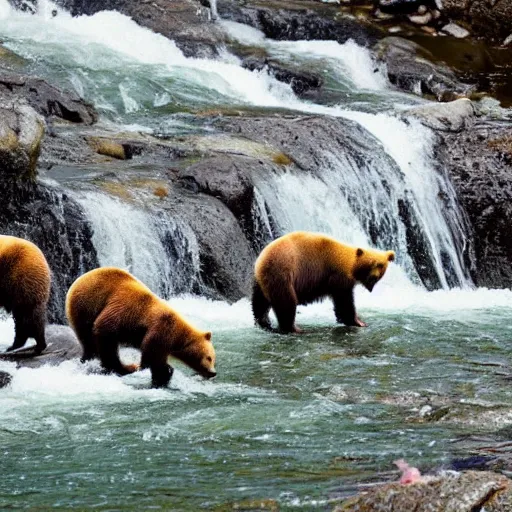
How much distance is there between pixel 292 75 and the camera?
24.4 meters

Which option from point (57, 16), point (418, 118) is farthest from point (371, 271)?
point (57, 16)

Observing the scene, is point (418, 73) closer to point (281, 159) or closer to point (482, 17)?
point (482, 17)

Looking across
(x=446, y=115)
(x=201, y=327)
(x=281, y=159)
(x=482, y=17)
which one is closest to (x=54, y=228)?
(x=201, y=327)

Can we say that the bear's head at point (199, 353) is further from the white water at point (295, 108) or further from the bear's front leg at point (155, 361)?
the white water at point (295, 108)

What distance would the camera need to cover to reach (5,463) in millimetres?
7312

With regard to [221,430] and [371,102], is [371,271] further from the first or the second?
[371,102]

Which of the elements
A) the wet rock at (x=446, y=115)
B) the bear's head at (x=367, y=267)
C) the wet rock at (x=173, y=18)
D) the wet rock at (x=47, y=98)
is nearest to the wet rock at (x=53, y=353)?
the bear's head at (x=367, y=267)

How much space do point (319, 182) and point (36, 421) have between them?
31.7 ft

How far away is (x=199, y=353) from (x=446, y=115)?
12.5 m

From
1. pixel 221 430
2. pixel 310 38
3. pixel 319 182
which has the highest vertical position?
pixel 310 38

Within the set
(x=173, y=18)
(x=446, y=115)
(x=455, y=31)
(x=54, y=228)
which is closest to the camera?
(x=54, y=228)

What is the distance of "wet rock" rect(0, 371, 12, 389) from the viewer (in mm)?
9344

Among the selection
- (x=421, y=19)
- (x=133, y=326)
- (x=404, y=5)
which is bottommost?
(x=133, y=326)

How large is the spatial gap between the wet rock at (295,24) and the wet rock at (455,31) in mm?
2071
